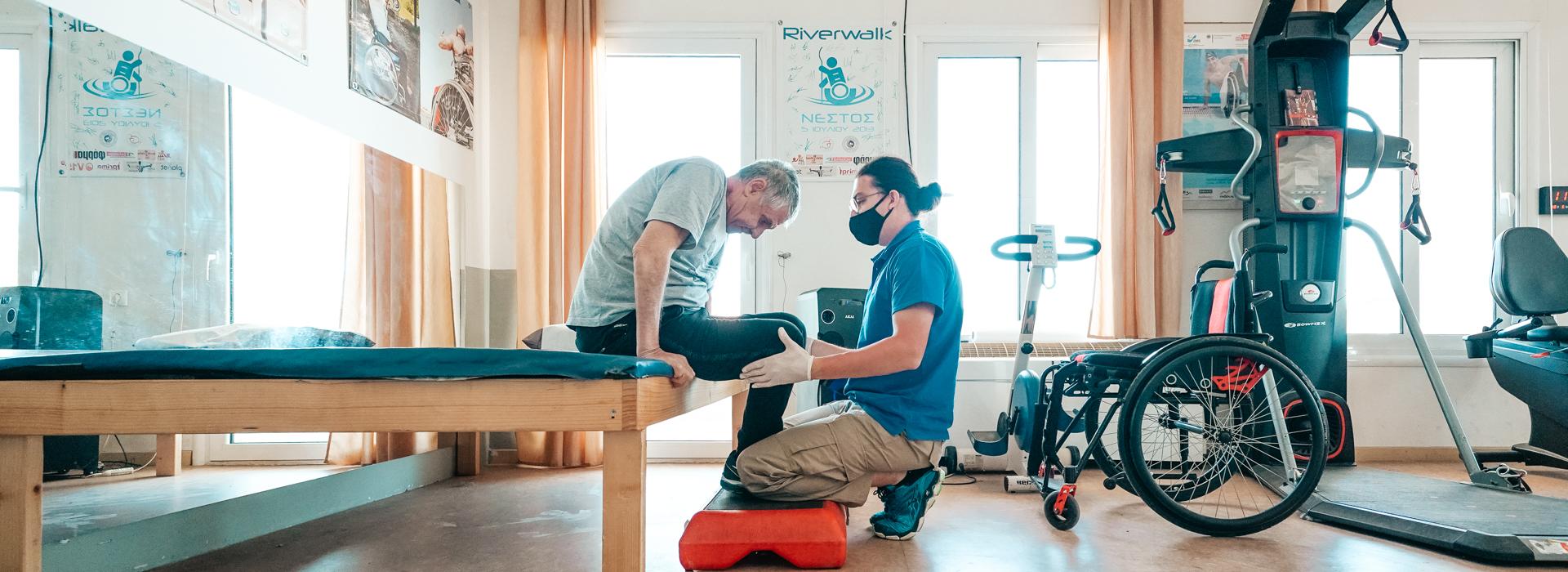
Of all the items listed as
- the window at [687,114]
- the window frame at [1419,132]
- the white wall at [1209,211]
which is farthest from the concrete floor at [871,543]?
the window frame at [1419,132]

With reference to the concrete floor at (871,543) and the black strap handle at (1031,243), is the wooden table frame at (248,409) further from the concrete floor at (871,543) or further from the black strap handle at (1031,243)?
the black strap handle at (1031,243)

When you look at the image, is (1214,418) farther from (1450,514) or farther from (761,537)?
(761,537)

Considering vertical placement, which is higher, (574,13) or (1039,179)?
(574,13)

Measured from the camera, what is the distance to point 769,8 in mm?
4340

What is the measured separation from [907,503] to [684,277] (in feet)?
2.86

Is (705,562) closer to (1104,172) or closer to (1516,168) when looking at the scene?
(1104,172)

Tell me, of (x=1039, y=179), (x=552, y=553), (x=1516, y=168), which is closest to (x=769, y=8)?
(x=1039, y=179)

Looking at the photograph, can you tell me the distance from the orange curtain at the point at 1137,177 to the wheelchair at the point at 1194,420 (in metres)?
0.99

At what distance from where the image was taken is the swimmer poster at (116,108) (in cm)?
202

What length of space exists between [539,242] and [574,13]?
3.65ft

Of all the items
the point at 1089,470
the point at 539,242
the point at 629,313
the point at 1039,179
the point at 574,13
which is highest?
the point at 574,13

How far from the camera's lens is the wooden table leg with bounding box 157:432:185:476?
2395 mm

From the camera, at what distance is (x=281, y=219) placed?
2877 mm

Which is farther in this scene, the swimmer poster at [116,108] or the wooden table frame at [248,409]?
the swimmer poster at [116,108]
